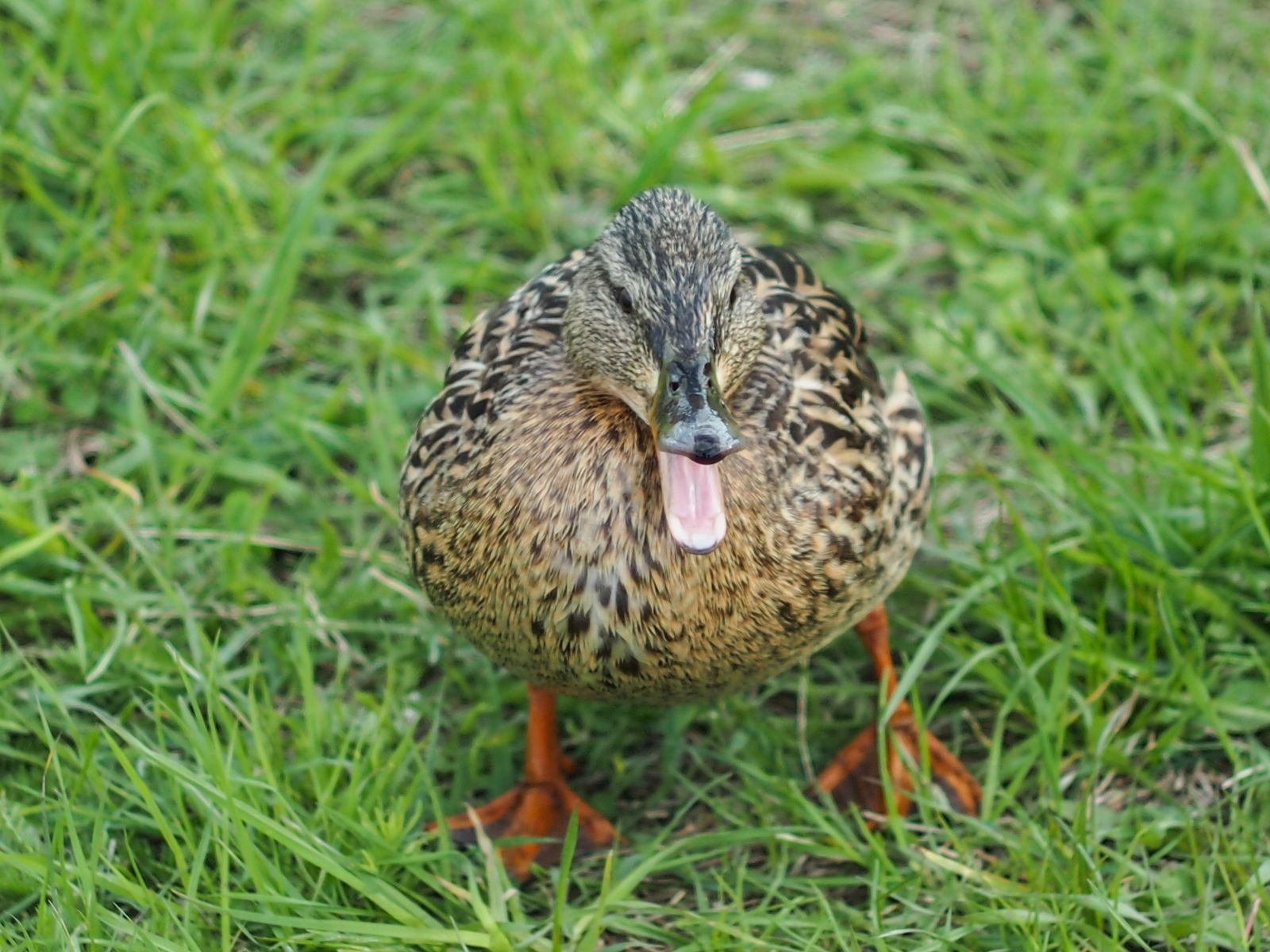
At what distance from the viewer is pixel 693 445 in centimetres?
211

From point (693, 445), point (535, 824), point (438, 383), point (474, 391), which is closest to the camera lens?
point (693, 445)

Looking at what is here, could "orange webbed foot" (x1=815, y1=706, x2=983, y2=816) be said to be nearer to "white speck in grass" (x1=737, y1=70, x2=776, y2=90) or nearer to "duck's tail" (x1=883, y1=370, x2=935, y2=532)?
"duck's tail" (x1=883, y1=370, x2=935, y2=532)

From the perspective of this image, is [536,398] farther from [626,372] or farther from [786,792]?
[786,792]

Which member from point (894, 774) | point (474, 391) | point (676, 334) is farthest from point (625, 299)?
point (894, 774)

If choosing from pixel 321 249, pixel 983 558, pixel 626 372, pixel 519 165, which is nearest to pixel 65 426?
pixel 321 249

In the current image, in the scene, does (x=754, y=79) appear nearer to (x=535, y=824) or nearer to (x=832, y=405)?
(x=832, y=405)

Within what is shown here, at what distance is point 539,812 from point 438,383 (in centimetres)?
124

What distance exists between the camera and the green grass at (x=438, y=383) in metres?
2.67

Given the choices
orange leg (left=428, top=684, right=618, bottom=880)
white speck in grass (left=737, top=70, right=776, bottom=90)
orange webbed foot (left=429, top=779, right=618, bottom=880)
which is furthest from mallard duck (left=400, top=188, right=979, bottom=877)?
white speck in grass (left=737, top=70, right=776, bottom=90)

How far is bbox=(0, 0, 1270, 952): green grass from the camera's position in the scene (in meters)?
2.67

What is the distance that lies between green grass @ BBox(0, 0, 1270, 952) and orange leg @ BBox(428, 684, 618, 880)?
68 mm

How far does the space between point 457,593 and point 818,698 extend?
1030 millimetres

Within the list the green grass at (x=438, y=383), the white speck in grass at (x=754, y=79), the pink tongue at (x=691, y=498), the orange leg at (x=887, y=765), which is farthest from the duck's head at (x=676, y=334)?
the white speck in grass at (x=754, y=79)

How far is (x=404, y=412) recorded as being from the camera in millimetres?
3709
